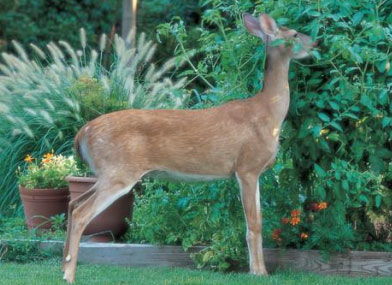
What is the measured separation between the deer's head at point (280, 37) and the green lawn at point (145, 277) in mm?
1729

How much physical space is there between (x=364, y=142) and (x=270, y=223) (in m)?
1.12

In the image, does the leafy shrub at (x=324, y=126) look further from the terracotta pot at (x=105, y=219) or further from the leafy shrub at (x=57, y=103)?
the leafy shrub at (x=57, y=103)

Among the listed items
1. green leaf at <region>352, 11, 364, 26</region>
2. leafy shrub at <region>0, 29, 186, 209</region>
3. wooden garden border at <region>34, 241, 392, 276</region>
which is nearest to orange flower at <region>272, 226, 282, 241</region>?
wooden garden border at <region>34, 241, 392, 276</region>

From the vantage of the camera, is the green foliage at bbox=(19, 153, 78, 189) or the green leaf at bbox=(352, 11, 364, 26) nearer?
the green leaf at bbox=(352, 11, 364, 26)

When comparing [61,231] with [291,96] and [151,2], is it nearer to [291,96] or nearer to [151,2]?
[291,96]

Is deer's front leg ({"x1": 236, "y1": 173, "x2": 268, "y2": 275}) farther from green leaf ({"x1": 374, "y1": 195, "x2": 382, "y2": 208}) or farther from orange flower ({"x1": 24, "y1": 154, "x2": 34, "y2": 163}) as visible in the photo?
orange flower ({"x1": 24, "y1": 154, "x2": 34, "y2": 163})

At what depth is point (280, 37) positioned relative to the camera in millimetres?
6785

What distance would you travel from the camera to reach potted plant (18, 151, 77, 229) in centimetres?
832

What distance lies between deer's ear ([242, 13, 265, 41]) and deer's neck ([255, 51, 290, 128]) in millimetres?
198

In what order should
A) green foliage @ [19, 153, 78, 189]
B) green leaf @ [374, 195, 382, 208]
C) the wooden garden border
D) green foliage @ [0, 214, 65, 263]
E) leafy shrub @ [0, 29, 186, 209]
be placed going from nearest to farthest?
green leaf @ [374, 195, 382, 208] < the wooden garden border < green foliage @ [0, 214, 65, 263] < green foliage @ [19, 153, 78, 189] < leafy shrub @ [0, 29, 186, 209]

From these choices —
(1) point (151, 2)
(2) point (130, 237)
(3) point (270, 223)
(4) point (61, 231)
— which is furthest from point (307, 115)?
(1) point (151, 2)

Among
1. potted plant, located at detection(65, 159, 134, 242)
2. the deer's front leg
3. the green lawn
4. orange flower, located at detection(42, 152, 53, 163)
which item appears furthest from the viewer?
orange flower, located at detection(42, 152, 53, 163)

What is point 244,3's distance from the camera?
7.42 meters

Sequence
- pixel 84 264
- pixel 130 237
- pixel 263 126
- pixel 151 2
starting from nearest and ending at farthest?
pixel 263 126 → pixel 84 264 → pixel 130 237 → pixel 151 2
